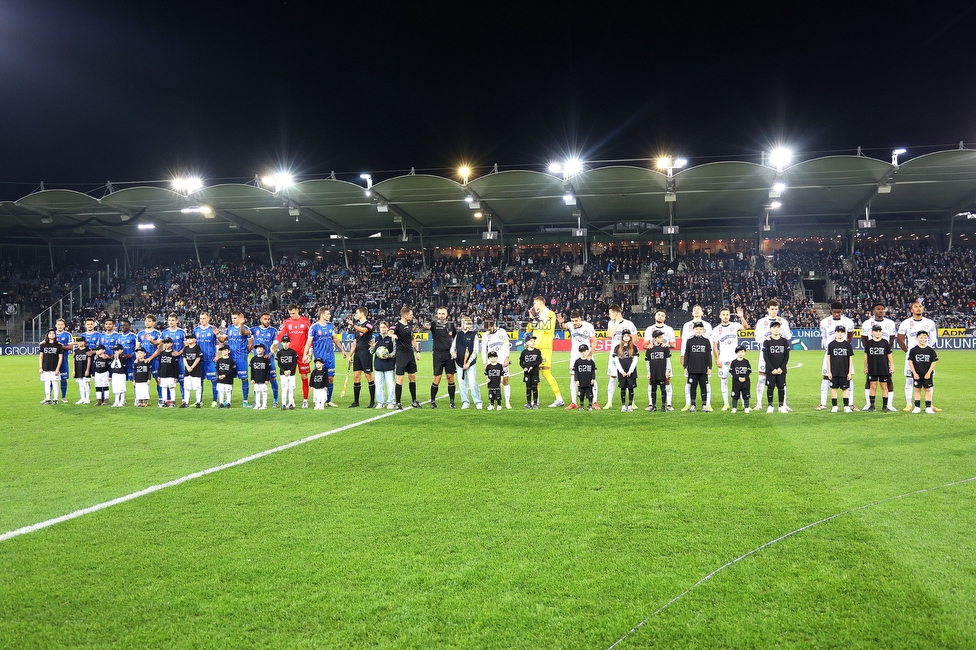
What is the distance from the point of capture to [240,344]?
1282 centimetres

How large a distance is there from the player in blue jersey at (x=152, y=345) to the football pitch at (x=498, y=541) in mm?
3917

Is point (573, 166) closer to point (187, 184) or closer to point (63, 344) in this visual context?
point (187, 184)

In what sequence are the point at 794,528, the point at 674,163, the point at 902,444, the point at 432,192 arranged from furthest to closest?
the point at 432,192, the point at 674,163, the point at 902,444, the point at 794,528

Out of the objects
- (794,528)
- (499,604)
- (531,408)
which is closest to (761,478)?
(794,528)

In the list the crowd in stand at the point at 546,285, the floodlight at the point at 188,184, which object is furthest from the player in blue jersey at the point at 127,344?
the floodlight at the point at 188,184

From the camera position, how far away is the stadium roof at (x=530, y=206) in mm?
31859

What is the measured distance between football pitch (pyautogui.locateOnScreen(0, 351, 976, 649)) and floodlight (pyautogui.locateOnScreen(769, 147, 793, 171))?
24112mm

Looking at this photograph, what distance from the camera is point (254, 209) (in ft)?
123

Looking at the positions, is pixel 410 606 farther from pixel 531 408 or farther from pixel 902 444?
pixel 531 408

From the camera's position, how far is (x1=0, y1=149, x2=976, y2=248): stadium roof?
105 ft

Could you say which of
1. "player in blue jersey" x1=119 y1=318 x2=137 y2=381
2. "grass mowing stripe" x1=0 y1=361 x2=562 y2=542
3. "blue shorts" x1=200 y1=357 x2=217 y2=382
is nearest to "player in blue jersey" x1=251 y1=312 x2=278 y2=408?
"blue shorts" x1=200 y1=357 x2=217 y2=382

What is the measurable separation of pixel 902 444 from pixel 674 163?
26.3 meters

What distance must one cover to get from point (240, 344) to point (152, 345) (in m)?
1.90

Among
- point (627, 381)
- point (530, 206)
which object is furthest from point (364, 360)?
point (530, 206)
